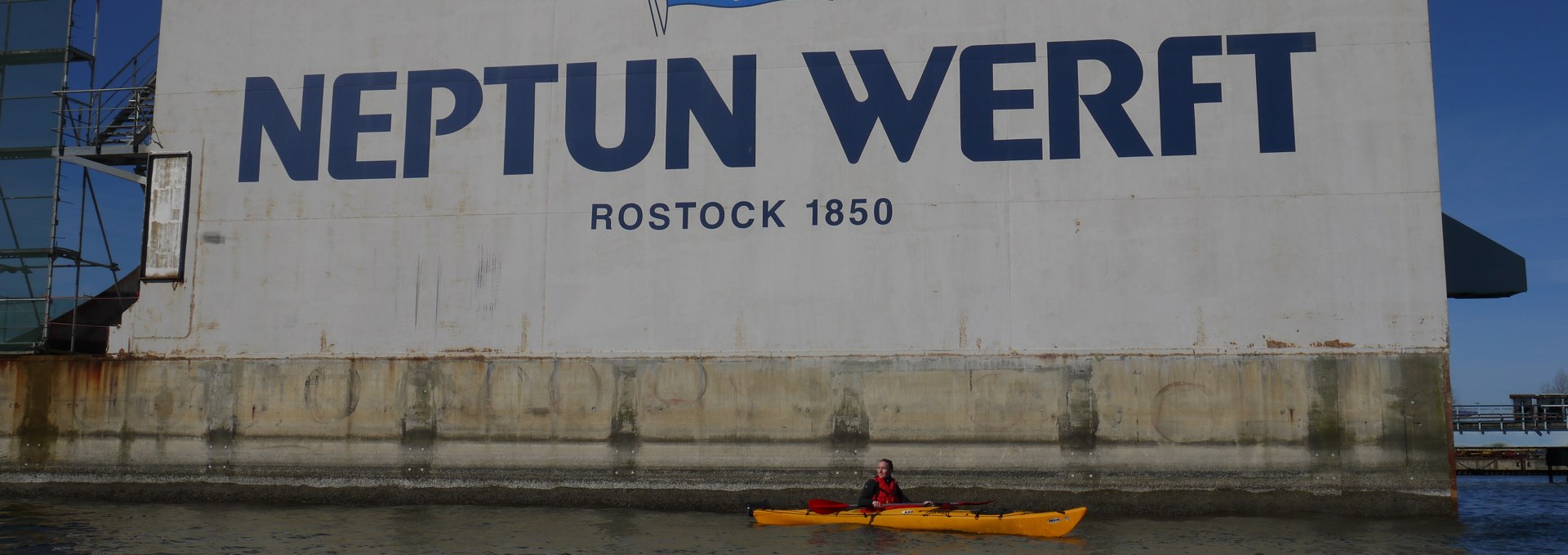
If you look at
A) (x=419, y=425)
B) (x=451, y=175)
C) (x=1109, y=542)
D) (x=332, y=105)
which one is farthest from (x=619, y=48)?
(x=1109, y=542)

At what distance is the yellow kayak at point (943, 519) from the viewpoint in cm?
1432

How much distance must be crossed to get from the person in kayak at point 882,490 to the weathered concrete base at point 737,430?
0.95 meters

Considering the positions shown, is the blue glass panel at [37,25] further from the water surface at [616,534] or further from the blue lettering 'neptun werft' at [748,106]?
the water surface at [616,534]

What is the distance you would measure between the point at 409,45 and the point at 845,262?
28.7 ft

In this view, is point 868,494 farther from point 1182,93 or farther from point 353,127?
point 353,127

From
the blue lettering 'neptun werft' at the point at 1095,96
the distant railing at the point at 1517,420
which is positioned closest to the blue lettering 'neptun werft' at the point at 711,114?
the blue lettering 'neptun werft' at the point at 1095,96

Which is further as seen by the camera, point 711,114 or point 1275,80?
point 711,114

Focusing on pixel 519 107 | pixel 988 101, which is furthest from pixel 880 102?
pixel 519 107

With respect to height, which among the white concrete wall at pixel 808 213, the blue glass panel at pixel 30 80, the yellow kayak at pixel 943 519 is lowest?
the yellow kayak at pixel 943 519

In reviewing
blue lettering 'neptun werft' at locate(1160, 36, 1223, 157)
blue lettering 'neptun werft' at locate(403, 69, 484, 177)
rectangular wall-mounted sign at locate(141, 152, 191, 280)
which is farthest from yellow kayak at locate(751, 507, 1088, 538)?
rectangular wall-mounted sign at locate(141, 152, 191, 280)

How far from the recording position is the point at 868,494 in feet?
50.0

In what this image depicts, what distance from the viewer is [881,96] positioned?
55.9ft

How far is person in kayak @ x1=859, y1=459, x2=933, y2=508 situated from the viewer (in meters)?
15.2

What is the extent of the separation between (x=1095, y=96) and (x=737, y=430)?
8011mm
